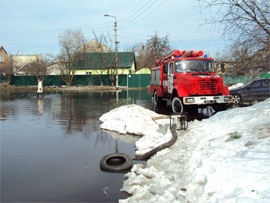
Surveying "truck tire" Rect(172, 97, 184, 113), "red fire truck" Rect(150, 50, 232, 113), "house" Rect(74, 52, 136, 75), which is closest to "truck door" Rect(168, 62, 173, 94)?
"red fire truck" Rect(150, 50, 232, 113)

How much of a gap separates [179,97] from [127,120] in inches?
139

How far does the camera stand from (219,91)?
11.2 m

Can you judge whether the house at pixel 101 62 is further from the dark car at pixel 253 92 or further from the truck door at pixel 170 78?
the truck door at pixel 170 78

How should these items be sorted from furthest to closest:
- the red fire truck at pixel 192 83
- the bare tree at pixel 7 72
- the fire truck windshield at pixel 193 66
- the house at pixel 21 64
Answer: the house at pixel 21 64 → the bare tree at pixel 7 72 → the fire truck windshield at pixel 193 66 → the red fire truck at pixel 192 83

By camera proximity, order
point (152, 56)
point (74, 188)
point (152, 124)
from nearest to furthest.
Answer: point (74, 188), point (152, 124), point (152, 56)

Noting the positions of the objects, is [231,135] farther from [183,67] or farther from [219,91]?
[183,67]

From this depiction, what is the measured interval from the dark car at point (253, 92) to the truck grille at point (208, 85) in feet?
16.3

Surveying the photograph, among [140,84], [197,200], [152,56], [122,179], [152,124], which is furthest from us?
[152,56]

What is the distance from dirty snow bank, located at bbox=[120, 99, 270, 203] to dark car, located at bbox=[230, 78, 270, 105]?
358 inches

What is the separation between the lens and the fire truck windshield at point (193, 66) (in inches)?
466

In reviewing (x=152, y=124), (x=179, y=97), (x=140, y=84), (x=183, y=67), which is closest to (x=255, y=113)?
(x=152, y=124)

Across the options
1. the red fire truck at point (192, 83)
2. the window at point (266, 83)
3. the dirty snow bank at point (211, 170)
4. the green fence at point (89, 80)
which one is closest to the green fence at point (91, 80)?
the green fence at point (89, 80)

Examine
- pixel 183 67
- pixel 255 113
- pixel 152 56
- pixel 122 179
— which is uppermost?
pixel 152 56

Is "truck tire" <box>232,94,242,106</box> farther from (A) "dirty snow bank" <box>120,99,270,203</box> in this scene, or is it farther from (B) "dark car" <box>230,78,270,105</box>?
(A) "dirty snow bank" <box>120,99,270,203</box>
